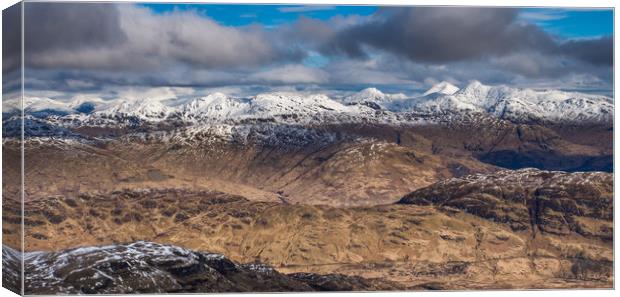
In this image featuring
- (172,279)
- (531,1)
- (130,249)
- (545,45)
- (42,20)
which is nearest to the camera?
(531,1)

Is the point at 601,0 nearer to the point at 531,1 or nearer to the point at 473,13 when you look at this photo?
the point at 531,1

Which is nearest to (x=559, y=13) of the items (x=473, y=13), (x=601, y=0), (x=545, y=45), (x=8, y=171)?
(x=473, y=13)

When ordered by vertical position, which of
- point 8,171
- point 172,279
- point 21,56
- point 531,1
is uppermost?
point 531,1

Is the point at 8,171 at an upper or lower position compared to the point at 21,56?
lower

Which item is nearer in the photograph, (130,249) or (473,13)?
(130,249)

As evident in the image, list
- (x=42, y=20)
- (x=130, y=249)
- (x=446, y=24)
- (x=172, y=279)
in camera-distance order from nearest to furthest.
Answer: (x=172, y=279) < (x=42, y=20) < (x=130, y=249) < (x=446, y=24)

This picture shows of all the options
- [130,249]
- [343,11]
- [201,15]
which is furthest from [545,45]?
[130,249]
